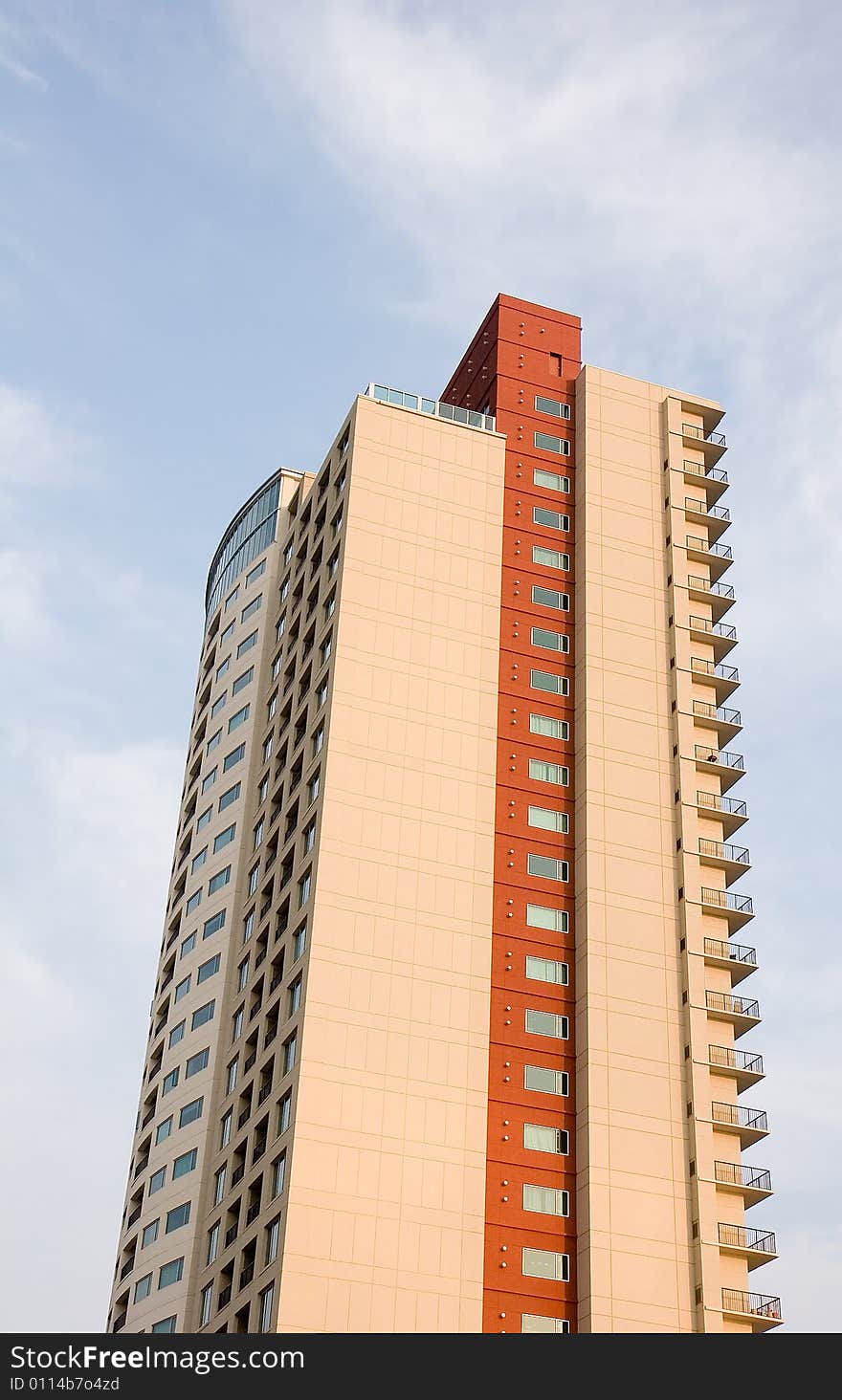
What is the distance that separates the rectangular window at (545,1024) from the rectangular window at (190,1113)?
2142cm

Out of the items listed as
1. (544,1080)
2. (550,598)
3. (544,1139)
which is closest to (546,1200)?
(544,1139)

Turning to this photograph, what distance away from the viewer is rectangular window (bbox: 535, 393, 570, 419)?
9788 cm

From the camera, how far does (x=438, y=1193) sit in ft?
237

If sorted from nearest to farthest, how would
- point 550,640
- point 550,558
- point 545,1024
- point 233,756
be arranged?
1. point 545,1024
2. point 550,640
3. point 550,558
4. point 233,756

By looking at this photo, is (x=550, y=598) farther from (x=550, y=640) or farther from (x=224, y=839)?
(x=224, y=839)

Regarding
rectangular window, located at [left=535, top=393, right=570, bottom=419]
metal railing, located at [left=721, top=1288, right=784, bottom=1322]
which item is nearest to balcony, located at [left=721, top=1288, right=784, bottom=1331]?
metal railing, located at [left=721, top=1288, right=784, bottom=1322]

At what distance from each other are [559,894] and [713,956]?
7.87m

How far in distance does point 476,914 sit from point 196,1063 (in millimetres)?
22486

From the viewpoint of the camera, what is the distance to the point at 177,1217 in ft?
292

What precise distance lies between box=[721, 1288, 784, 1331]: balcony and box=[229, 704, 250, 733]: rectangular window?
4600 centimetres

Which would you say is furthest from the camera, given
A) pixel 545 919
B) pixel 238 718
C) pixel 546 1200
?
pixel 238 718

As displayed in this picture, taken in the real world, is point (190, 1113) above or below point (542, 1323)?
above

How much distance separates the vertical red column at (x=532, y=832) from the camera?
73562 millimetres
